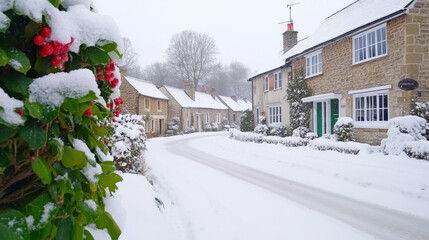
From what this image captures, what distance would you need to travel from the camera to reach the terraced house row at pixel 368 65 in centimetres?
1096

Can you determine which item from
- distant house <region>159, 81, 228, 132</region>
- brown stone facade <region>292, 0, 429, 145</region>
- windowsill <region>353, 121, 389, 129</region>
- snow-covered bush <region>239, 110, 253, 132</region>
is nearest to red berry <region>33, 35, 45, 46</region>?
brown stone facade <region>292, 0, 429, 145</region>

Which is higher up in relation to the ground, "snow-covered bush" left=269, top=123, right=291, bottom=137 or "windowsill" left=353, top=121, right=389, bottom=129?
"windowsill" left=353, top=121, right=389, bottom=129

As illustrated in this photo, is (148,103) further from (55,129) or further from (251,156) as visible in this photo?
(55,129)

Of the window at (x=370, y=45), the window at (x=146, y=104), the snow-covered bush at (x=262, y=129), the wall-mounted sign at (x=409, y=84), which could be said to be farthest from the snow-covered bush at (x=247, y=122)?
the wall-mounted sign at (x=409, y=84)

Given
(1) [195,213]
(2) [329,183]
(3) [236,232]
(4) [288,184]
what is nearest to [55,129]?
(3) [236,232]

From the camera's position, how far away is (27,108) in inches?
40.9

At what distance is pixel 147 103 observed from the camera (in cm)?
3016

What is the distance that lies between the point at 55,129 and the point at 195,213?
14.5ft

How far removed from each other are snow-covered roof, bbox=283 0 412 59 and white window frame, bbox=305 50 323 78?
73 centimetres

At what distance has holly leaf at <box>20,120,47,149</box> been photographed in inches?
41.4

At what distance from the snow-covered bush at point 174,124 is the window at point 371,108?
23331mm

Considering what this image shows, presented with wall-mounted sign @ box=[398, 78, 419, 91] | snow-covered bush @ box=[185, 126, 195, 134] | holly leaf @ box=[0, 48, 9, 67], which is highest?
wall-mounted sign @ box=[398, 78, 419, 91]

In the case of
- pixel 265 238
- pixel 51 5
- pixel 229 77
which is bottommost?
pixel 265 238

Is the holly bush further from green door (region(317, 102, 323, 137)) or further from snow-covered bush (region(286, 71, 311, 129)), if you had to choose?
snow-covered bush (region(286, 71, 311, 129))
